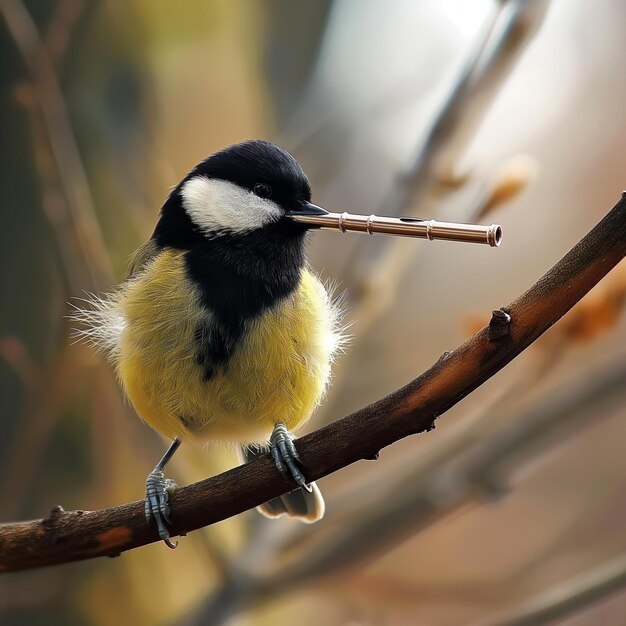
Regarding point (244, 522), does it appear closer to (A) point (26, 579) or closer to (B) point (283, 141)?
(A) point (26, 579)

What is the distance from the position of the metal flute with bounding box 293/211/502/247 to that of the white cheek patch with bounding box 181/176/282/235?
33cm

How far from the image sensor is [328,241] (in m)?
2.91

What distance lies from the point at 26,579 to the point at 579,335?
151cm

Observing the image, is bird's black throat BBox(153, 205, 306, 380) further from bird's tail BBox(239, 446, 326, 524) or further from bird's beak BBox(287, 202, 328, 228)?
bird's tail BBox(239, 446, 326, 524)

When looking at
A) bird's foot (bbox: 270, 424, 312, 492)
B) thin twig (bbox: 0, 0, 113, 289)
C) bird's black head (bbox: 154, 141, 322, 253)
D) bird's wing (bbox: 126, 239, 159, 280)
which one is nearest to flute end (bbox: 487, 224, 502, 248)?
bird's foot (bbox: 270, 424, 312, 492)

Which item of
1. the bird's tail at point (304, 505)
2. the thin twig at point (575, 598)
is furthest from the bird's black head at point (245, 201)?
the thin twig at point (575, 598)

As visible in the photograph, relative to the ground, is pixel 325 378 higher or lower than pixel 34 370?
lower

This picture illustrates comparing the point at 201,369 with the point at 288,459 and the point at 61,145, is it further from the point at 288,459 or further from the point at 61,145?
the point at 61,145

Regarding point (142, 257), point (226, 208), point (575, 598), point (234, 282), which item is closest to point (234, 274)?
point (234, 282)

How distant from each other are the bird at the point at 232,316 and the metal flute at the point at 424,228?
0.30 metres

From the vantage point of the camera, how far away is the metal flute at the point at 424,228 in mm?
1099

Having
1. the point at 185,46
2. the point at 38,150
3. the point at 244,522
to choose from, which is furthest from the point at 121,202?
the point at 244,522

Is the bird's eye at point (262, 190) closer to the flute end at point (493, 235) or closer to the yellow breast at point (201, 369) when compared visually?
the yellow breast at point (201, 369)

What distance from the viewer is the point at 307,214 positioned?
167cm
